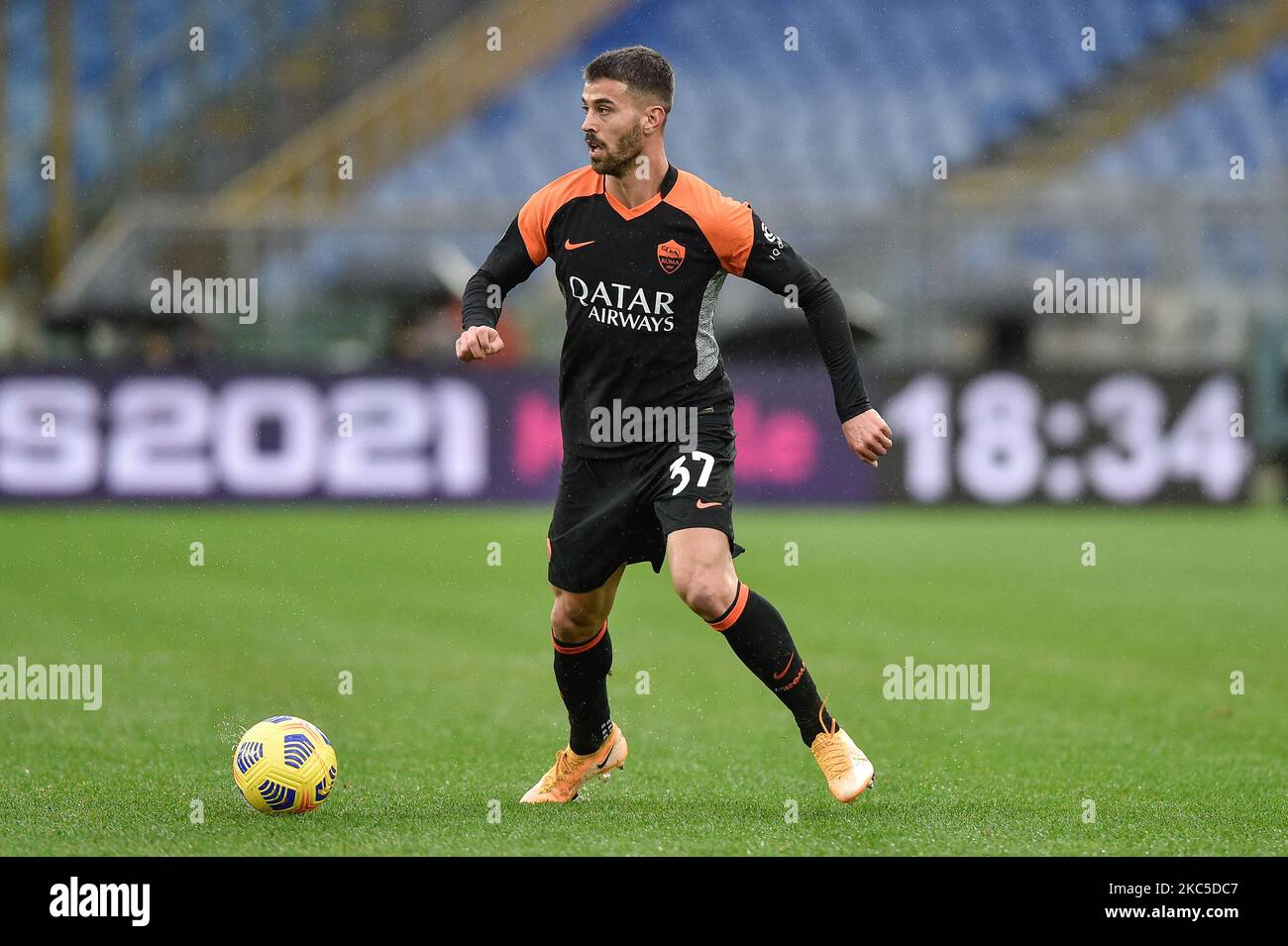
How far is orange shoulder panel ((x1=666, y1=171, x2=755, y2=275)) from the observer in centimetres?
525

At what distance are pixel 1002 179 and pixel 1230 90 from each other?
12.0 feet

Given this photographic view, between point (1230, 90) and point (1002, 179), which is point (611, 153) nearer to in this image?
point (1002, 179)

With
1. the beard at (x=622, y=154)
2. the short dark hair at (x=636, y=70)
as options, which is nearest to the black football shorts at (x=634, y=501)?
the beard at (x=622, y=154)

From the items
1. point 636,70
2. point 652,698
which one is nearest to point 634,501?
point 636,70

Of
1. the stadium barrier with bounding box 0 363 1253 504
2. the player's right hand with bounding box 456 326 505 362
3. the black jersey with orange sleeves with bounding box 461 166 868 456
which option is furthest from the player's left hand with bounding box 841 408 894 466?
the stadium barrier with bounding box 0 363 1253 504

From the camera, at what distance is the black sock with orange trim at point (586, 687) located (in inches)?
214

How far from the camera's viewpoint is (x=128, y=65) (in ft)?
68.3

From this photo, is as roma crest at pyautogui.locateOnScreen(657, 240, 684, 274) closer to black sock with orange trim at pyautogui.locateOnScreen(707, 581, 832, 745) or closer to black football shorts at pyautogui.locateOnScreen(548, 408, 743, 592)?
black football shorts at pyautogui.locateOnScreen(548, 408, 743, 592)

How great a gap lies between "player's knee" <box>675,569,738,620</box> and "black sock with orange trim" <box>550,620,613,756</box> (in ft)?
1.52

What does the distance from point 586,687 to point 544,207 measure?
1.48 metres

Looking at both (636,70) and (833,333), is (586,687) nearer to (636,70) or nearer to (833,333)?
(833,333)

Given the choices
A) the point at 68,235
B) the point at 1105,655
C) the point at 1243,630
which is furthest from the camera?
the point at 68,235

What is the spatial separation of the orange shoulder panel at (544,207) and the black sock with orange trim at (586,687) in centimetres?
119

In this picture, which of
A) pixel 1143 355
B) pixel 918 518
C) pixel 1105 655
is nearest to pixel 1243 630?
pixel 1105 655
